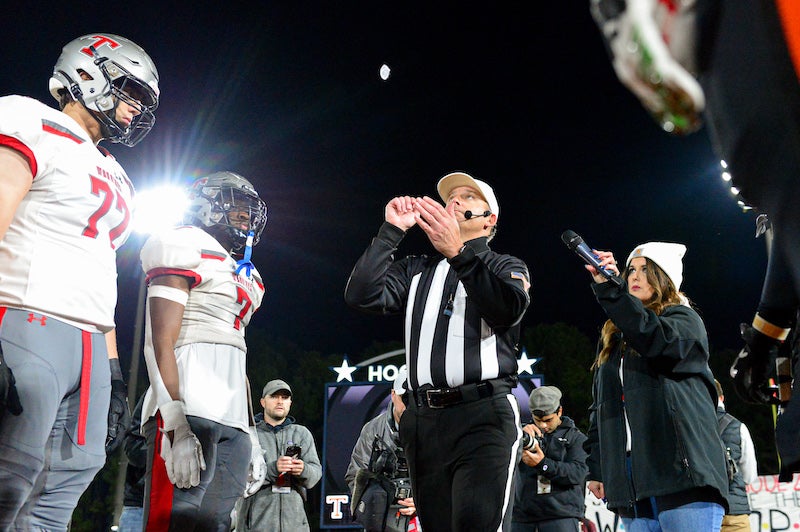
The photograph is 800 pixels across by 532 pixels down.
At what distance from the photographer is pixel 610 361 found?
4746 mm

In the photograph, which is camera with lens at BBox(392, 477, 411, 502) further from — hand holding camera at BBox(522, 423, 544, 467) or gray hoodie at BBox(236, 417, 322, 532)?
hand holding camera at BBox(522, 423, 544, 467)

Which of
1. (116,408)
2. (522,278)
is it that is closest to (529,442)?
(522,278)

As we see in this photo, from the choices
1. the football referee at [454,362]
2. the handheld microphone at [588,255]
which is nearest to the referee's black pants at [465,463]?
the football referee at [454,362]

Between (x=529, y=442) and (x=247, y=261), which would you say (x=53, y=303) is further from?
(x=529, y=442)

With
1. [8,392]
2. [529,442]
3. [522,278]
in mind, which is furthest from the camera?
[529,442]

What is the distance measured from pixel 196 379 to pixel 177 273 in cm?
56

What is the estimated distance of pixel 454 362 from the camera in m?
3.78

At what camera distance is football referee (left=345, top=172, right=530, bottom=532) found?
3.54 meters

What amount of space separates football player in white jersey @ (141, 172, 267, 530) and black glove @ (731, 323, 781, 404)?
2364 millimetres

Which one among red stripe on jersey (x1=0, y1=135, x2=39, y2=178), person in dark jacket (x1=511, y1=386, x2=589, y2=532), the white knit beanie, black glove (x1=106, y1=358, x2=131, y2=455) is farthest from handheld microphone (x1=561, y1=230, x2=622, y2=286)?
person in dark jacket (x1=511, y1=386, x2=589, y2=532)

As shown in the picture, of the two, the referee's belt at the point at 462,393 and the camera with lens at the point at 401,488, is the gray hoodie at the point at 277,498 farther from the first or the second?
the referee's belt at the point at 462,393

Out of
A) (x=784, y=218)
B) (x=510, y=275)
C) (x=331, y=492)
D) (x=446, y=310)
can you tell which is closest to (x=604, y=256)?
(x=510, y=275)

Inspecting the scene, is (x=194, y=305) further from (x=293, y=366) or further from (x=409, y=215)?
(x=293, y=366)

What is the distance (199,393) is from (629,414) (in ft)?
7.90
